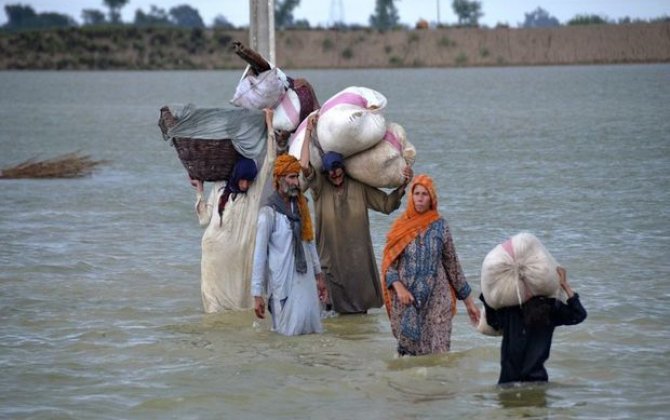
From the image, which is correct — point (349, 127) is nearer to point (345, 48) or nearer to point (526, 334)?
point (526, 334)

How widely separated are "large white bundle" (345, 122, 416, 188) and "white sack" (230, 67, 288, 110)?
658mm

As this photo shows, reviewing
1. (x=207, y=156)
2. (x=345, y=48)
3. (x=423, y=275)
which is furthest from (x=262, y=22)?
(x=345, y=48)

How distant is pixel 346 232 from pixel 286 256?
2.87 ft

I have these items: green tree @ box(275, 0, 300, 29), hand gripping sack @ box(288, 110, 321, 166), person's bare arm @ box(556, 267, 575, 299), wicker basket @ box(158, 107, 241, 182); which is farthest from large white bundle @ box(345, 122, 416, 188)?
green tree @ box(275, 0, 300, 29)

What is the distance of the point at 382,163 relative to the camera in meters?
9.38

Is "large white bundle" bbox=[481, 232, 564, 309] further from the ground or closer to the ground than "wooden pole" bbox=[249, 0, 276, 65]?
closer to the ground

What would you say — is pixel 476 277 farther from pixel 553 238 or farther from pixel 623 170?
pixel 623 170

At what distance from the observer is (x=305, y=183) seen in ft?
31.0

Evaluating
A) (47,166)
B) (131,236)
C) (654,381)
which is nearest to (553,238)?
(131,236)

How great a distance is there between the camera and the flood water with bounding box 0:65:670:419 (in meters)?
8.32

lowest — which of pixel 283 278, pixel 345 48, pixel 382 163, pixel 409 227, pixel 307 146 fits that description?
pixel 345 48

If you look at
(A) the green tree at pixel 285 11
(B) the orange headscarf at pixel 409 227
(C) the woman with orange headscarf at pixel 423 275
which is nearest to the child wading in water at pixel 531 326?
(C) the woman with orange headscarf at pixel 423 275

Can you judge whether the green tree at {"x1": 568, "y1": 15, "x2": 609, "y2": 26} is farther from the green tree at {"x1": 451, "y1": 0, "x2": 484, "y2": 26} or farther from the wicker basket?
the wicker basket

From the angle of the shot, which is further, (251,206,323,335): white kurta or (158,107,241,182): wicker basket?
(158,107,241,182): wicker basket
